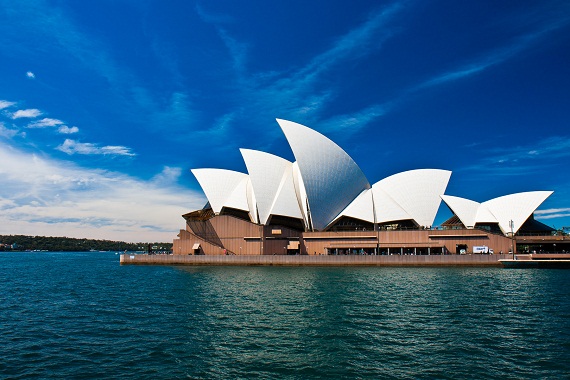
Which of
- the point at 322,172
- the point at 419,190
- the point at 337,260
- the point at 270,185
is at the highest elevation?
the point at 322,172

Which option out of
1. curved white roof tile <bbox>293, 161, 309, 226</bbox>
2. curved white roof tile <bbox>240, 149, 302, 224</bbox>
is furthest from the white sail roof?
curved white roof tile <bbox>240, 149, 302, 224</bbox>

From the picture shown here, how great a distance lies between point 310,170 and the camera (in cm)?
5334

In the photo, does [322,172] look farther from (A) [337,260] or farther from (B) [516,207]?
(B) [516,207]

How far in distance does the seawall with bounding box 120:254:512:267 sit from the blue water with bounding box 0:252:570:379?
20661 millimetres

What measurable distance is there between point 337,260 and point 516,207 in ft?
85.5

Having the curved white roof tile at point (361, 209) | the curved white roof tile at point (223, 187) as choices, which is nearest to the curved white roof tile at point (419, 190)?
A: the curved white roof tile at point (361, 209)

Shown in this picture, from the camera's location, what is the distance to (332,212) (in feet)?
183

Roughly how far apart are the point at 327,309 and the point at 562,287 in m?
18.1

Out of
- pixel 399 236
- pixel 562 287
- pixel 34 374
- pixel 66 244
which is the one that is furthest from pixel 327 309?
pixel 66 244

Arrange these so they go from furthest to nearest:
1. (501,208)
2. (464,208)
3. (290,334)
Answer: (464,208) < (501,208) < (290,334)

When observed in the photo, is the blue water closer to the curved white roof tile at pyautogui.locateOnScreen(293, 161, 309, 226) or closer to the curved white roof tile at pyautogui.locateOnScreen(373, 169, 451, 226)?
the curved white roof tile at pyautogui.locateOnScreen(373, 169, 451, 226)

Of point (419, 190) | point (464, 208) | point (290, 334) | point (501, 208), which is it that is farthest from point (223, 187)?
point (290, 334)

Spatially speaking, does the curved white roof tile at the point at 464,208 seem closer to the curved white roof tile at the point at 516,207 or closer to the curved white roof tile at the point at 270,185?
the curved white roof tile at the point at 516,207

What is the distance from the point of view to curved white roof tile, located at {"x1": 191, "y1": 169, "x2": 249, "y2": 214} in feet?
188
